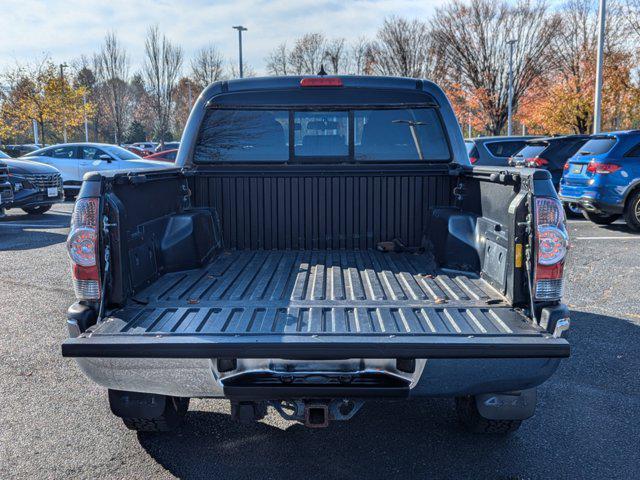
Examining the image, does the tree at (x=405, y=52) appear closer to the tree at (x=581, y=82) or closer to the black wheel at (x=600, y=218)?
the tree at (x=581, y=82)

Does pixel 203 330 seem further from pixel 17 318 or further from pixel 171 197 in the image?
pixel 17 318

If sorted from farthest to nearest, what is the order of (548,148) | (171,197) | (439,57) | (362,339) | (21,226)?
(439,57), (548,148), (21,226), (171,197), (362,339)

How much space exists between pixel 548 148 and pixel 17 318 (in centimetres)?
1126

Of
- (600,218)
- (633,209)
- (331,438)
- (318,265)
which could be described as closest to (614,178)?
(633,209)

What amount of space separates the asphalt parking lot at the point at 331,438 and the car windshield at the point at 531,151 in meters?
8.64

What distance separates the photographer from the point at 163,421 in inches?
125

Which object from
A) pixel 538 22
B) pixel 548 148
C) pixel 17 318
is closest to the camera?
pixel 17 318

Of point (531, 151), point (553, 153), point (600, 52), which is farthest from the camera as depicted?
point (600, 52)

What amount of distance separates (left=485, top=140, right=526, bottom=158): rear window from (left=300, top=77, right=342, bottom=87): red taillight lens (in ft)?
35.3

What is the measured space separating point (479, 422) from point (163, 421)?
1.81 m

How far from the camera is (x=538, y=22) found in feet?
94.0

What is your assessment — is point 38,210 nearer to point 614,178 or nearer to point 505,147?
point 505,147

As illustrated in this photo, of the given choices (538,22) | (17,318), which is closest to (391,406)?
(17,318)

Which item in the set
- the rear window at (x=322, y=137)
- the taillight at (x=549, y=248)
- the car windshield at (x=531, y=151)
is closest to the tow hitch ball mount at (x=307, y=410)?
the taillight at (x=549, y=248)
